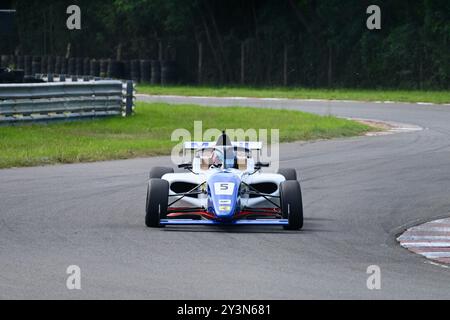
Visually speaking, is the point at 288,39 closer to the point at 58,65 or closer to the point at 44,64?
the point at 58,65

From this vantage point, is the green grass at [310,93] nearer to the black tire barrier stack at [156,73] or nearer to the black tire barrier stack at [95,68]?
the black tire barrier stack at [156,73]

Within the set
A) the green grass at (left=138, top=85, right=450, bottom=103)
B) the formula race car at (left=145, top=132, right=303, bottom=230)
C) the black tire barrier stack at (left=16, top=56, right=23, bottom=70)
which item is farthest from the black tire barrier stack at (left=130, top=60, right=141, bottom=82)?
the formula race car at (left=145, top=132, right=303, bottom=230)

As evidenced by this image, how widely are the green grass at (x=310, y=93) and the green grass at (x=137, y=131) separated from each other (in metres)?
7.69

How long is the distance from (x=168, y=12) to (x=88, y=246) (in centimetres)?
4370

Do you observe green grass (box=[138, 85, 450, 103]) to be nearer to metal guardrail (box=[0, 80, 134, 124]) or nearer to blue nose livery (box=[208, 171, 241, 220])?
metal guardrail (box=[0, 80, 134, 124])

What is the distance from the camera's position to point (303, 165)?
65.5 ft

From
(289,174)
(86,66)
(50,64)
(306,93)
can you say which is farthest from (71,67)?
(289,174)

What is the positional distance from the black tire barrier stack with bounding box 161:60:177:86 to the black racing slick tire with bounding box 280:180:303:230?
1526 inches

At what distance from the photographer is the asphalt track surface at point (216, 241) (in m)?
9.73

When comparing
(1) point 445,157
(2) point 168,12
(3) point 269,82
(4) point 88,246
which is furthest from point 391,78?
(4) point 88,246

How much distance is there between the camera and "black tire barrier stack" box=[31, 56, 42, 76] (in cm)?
5975

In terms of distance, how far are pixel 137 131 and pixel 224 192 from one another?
46.3ft

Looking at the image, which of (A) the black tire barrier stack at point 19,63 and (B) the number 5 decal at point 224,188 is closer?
(B) the number 5 decal at point 224,188

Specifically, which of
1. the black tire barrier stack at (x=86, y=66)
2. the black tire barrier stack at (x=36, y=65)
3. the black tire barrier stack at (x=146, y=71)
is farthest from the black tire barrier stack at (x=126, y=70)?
the black tire barrier stack at (x=36, y=65)
